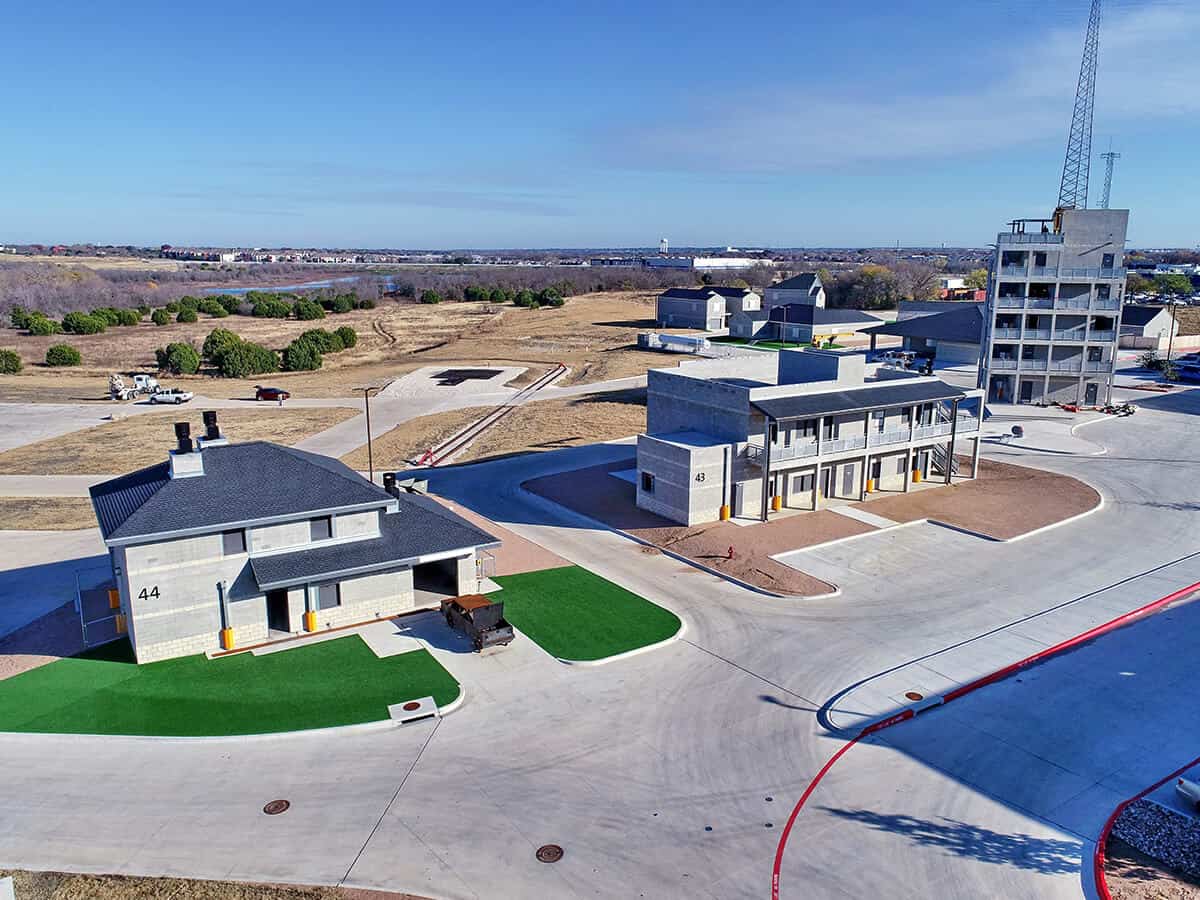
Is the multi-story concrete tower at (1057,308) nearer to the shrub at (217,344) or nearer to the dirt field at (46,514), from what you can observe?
the dirt field at (46,514)

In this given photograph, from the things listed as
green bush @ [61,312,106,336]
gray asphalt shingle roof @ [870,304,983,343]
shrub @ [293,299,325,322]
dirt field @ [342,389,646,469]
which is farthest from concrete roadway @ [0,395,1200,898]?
shrub @ [293,299,325,322]

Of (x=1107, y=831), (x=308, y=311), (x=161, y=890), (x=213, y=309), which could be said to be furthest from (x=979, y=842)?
(x=213, y=309)

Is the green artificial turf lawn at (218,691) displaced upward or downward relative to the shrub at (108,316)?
downward

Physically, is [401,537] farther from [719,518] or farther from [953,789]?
[953,789]

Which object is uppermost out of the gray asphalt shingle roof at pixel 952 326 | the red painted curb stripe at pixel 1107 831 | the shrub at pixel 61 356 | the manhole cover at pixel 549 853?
the gray asphalt shingle roof at pixel 952 326

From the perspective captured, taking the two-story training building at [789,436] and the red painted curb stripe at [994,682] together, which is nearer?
the red painted curb stripe at [994,682]

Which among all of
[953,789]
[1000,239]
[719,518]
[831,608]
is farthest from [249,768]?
[1000,239]

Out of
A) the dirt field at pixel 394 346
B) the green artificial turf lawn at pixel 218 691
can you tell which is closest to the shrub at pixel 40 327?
the dirt field at pixel 394 346

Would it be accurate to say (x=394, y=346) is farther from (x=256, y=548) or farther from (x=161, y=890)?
(x=161, y=890)
